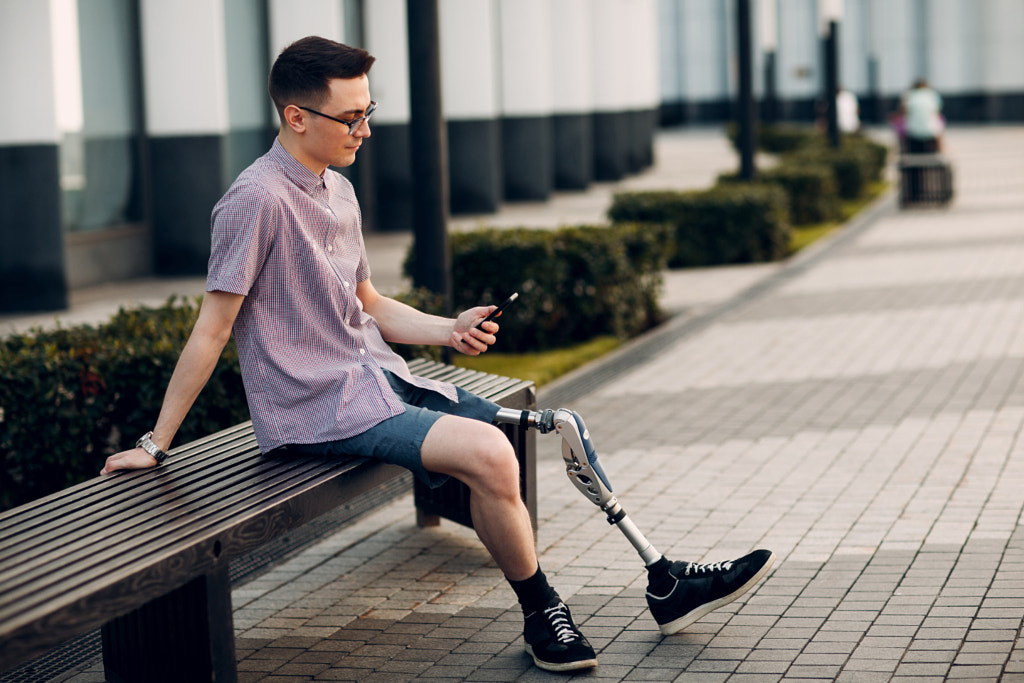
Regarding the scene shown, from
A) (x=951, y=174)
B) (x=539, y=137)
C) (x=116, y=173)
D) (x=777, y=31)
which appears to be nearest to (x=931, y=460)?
(x=116, y=173)

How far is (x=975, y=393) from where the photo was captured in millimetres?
7461

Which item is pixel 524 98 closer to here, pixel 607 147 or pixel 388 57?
pixel 388 57

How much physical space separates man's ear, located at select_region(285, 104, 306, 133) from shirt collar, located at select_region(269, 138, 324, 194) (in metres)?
0.07

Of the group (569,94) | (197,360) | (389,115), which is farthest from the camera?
(569,94)

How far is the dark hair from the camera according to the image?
377 centimetres

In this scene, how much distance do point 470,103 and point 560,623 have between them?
52.3 ft

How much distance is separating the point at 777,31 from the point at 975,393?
49541mm

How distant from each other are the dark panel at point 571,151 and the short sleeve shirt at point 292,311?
20074mm

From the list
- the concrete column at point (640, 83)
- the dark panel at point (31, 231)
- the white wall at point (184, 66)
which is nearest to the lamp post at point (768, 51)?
the concrete column at point (640, 83)

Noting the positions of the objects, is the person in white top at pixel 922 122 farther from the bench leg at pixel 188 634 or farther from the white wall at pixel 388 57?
the bench leg at pixel 188 634

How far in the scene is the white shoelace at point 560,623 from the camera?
3891 mm

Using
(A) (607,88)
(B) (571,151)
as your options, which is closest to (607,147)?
(A) (607,88)

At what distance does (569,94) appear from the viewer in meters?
23.6

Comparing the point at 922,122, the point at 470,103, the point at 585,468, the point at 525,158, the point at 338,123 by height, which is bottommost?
the point at 585,468
